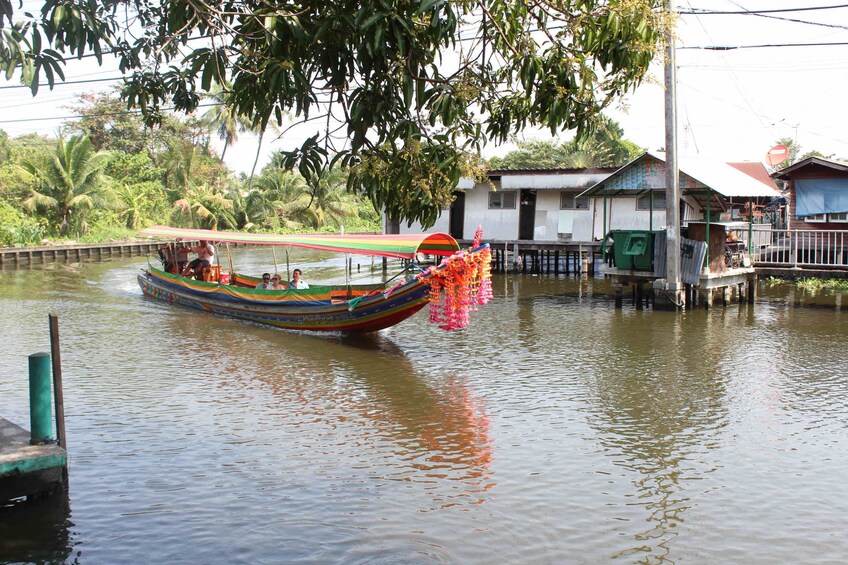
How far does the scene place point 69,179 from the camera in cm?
3769

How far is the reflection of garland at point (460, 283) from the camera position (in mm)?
13297

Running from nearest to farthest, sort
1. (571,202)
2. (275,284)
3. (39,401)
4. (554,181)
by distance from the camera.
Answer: (39,401)
(275,284)
(554,181)
(571,202)

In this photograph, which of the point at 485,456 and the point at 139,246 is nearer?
the point at 485,456

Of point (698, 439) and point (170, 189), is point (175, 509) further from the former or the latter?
point (170, 189)

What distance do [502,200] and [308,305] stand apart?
52.0 ft

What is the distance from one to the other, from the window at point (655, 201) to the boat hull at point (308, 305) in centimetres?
1458

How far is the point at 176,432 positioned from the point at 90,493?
6.94ft

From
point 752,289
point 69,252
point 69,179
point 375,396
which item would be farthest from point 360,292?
point 69,179

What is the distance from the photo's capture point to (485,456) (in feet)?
30.2

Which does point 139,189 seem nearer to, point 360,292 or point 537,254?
point 537,254

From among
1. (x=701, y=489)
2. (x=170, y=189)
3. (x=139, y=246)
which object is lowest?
(x=701, y=489)

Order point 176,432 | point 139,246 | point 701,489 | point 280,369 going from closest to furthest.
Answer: point 701,489, point 176,432, point 280,369, point 139,246

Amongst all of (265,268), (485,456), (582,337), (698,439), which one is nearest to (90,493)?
(485,456)

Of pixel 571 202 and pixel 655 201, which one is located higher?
pixel 571 202
